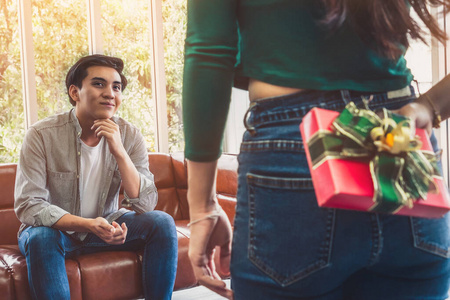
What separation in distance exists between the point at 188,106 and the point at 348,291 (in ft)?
1.05

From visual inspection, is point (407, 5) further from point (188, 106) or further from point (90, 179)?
point (90, 179)

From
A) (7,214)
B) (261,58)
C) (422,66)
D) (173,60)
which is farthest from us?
(173,60)

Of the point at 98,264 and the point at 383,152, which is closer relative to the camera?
the point at 383,152

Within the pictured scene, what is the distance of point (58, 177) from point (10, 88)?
2.14 m

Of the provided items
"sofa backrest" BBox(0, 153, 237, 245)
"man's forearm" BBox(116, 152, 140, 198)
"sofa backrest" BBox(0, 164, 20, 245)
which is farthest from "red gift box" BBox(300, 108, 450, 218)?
"sofa backrest" BBox(0, 164, 20, 245)

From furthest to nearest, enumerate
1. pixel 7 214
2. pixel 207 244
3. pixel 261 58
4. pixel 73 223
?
pixel 7 214
pixel 73 223
pixel 207 244
pixel 261 58

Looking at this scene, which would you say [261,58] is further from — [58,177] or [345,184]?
[58,177]

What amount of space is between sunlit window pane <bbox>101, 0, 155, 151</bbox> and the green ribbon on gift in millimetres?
4514

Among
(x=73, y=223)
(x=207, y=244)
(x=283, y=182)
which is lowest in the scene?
(x=73, y=223)

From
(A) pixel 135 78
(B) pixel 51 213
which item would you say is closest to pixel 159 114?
(A) pixel 135 78

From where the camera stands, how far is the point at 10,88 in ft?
14.0

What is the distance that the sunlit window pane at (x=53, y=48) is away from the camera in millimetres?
4344

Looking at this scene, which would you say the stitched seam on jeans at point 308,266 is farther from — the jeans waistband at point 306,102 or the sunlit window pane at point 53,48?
the sunlit window pane at point 53,48

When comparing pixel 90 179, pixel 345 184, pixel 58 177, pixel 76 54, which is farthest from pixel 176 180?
pixel 345 184
